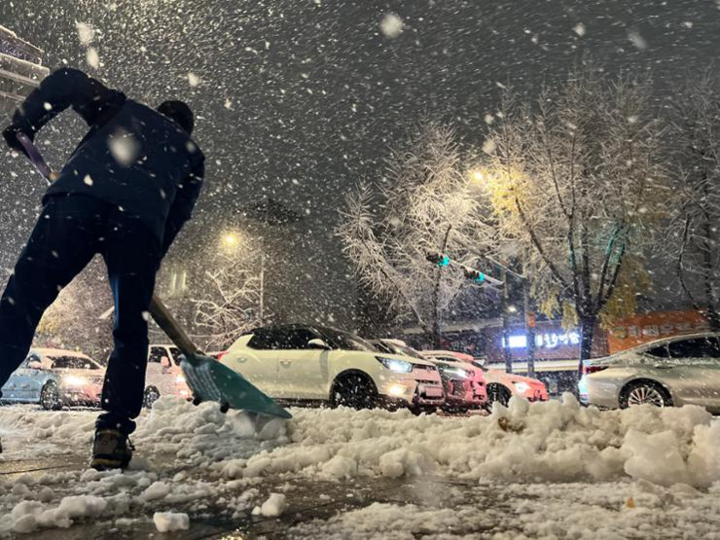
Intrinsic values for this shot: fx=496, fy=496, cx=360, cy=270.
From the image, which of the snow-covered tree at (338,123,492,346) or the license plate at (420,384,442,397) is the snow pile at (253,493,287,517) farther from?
the snow-covered tree at (338,123,492,346)

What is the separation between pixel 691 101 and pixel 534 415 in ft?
69.5

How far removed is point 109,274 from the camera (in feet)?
8.95

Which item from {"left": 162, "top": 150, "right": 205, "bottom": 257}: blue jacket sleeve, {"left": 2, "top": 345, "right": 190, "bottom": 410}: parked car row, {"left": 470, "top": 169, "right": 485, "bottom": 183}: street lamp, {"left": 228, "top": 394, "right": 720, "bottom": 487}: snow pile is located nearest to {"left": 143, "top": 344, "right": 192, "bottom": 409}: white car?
{"left": 2, "top": 345, "right": 190, "bottom": 410}: parked car row

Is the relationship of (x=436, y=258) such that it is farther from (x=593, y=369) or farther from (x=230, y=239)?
(x=230, y=239)

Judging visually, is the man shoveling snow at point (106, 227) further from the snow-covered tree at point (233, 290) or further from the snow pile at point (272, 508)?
the snow-covered tree at point (233, 290)

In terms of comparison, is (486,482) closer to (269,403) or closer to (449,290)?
(269,403)

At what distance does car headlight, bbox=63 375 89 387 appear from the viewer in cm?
1269

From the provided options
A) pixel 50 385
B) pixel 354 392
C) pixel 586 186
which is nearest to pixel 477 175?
pixel 586 186

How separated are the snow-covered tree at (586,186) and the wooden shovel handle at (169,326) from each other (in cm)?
1809

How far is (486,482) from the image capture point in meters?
2.49

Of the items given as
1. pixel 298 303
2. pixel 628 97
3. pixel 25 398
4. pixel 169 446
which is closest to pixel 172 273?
pixel 298 303

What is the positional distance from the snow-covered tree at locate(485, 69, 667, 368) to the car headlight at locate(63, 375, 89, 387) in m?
16.0

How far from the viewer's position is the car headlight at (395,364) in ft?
28.1

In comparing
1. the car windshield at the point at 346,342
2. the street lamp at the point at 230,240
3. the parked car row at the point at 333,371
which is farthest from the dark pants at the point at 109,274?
the street lamp at the point at 230,240
